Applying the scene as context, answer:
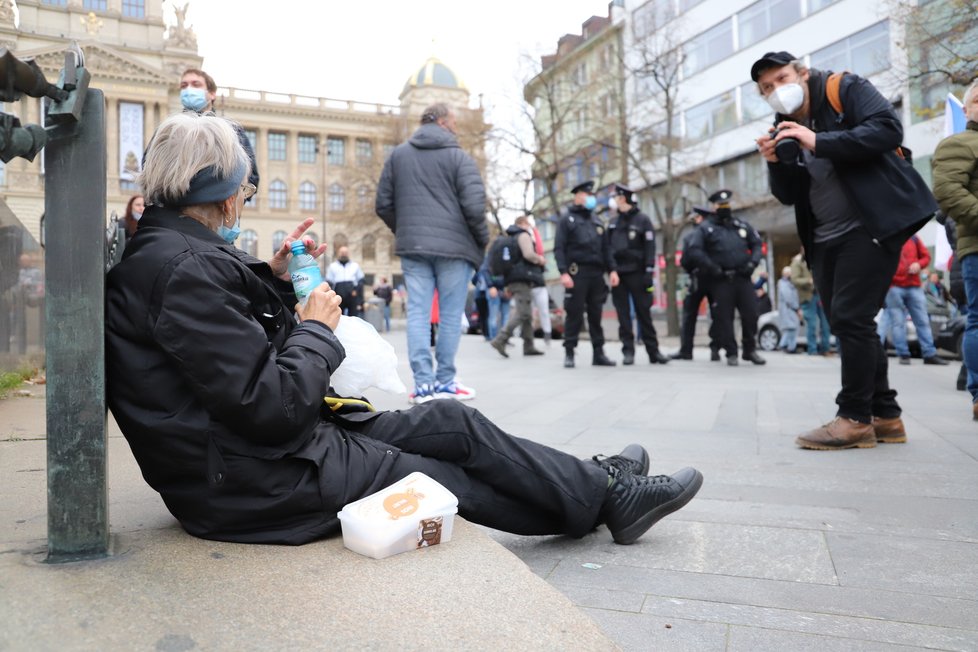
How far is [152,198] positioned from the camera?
7.12ft

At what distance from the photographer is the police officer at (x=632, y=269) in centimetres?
1026

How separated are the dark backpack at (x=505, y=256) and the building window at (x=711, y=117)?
72.1ft

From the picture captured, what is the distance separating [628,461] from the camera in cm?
280

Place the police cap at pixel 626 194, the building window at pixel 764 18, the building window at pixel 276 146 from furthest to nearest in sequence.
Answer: the building window at pixel 276 146 < the building window at pixel 764 18 < the police cap at pixel 626 194

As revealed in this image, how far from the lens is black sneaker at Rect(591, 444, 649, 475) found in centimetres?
266

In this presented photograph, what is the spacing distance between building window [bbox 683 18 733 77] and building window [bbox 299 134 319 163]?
50751mm

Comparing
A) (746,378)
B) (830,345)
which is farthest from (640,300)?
(830,345)

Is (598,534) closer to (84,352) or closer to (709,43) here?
(84,352)

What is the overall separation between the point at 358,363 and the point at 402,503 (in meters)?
0.51

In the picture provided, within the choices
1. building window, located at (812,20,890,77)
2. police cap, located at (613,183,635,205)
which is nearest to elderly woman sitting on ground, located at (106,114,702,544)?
police cap, located at (613,183,635,205)

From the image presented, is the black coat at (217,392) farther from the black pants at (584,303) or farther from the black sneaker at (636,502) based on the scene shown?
the black pants at (584,303)

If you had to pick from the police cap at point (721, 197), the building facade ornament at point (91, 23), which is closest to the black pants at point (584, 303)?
the police cap at point (721, 197)

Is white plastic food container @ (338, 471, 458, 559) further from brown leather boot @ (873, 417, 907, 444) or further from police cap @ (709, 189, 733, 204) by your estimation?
police cap @ (709, 189, 733, 204)

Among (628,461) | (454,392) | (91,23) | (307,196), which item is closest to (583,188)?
(454,392)
